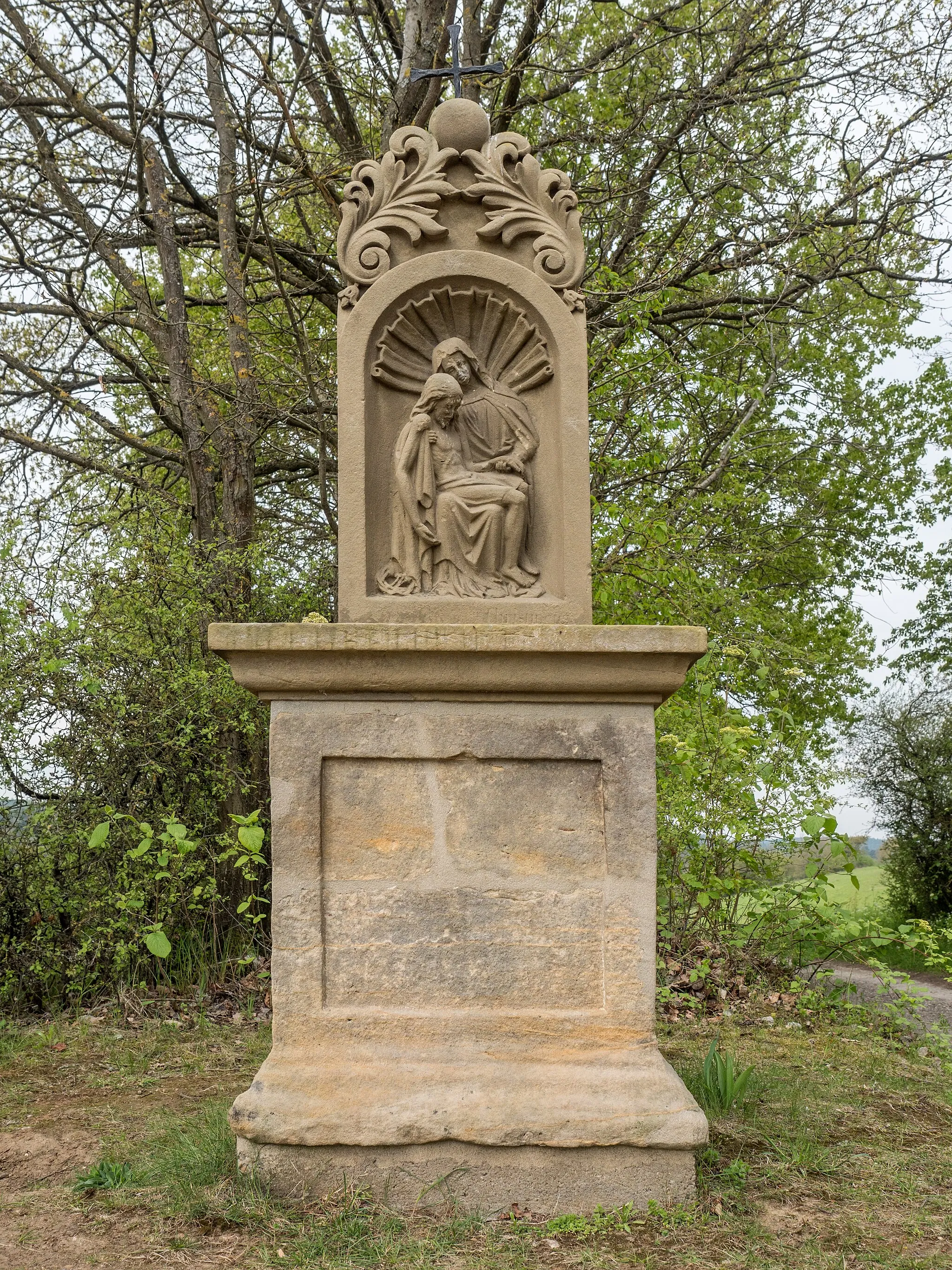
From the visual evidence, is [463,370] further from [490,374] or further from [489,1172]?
[489,1172]

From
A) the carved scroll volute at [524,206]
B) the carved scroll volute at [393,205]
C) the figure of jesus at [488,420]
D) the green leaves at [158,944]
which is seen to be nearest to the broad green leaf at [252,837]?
the green leaves at [158,944]

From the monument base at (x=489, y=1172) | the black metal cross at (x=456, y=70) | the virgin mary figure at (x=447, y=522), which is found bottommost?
the monument base at (x=489, y=1172)

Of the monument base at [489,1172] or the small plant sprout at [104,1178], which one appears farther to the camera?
the small plant sprout at [104,1178]

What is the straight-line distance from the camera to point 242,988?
588 cm

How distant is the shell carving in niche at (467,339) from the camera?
367 centimetres

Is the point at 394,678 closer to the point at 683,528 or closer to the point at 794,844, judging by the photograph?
the point at 794,844

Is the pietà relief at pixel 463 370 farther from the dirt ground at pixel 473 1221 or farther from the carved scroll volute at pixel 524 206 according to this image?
the dirt ground at pixel 473 1221

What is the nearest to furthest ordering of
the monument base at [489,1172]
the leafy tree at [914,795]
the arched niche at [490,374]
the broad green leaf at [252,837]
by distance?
the monument base at [489,1172]
the arched niche at [490,374]
the broad green leaf at [252,837]
the leafy tree at [914,795]

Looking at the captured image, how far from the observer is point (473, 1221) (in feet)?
9.86

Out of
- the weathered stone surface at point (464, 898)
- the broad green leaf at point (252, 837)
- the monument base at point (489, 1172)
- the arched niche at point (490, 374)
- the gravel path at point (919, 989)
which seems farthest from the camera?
the gravel path at point (919, 989)

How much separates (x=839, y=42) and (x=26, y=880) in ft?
23.3

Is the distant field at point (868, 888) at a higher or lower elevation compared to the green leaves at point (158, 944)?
lower

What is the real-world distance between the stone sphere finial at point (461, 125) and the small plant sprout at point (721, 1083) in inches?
125

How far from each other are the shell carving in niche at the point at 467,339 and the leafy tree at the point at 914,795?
864cm
